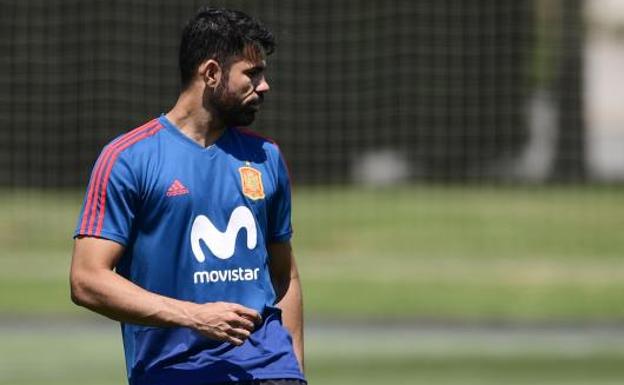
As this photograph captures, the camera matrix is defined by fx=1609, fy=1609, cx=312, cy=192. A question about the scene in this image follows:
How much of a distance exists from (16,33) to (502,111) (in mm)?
9022

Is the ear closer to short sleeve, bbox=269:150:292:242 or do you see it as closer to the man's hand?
short sleeve, bbox=269:150:292:242

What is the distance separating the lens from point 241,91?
217 inches

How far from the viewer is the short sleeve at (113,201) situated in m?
5.31

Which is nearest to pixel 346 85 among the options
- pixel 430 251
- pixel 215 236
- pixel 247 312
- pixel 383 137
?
pixel 383 137

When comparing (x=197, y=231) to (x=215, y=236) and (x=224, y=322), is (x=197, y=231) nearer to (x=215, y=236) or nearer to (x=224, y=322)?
(x=215, y=236)

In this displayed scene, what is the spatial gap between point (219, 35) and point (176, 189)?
22.0 inches

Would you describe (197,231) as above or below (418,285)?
above

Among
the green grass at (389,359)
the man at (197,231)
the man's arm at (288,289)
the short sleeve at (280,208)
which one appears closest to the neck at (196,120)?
the man at (197,231)

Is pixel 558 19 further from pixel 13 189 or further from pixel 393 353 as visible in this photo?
pixel 393 353

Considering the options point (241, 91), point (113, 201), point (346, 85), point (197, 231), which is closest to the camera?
point (113, 201)

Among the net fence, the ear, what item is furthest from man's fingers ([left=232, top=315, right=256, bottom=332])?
the net fence

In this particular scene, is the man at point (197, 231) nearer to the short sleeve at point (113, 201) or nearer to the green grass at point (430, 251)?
the short sleeve at point (113, 201)

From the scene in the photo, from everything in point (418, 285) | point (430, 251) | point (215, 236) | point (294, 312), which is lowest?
point (430, 251)

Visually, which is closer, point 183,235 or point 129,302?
point 129,302
